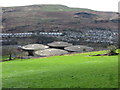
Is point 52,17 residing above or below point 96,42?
above

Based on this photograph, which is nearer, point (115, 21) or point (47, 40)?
point (47, 40)

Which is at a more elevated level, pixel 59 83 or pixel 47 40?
pixel 59 83

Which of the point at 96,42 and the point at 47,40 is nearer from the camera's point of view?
the point at 96,42

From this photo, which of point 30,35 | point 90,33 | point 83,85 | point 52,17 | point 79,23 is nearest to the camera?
point 83,85

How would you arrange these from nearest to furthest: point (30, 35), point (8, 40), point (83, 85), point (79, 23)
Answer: point (83, 85), point (8, 40), point (30, 35), point (79, 23)

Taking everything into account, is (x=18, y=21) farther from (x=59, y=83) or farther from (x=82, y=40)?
(x=59, y=83)

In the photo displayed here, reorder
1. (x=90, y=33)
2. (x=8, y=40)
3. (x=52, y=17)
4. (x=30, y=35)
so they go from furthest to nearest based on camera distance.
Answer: (x=52, y=17) → (x=90, y=33) → (x=30, y=35) → (x=8, y=40)

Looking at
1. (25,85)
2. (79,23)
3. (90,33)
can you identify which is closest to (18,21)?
(79,23)

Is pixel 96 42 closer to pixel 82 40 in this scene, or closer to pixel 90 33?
pixel 82 40

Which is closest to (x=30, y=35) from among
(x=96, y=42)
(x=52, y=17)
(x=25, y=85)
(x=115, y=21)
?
(x=96, y=42)
